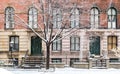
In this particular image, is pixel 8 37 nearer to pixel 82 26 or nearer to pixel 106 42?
pixel 82 26

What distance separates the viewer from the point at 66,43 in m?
39.7

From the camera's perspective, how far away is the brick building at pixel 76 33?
3934 cm

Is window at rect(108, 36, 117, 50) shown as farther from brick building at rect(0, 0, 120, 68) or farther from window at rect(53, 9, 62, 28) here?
window at rect(53, 9, 62, 28)

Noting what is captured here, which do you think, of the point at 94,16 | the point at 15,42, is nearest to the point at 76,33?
the point at 94,16

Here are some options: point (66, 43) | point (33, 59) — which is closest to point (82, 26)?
point (66, 43)

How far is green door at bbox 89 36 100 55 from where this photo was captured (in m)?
39.7

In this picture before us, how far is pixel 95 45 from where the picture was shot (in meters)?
39.8

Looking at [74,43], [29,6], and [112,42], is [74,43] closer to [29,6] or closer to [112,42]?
[112,42]

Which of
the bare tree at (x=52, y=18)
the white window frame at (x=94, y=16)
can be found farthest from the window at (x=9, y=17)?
the white window frame at (x=94, y=16)

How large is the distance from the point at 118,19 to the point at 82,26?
161 inches

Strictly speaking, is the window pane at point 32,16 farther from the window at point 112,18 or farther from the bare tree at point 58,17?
the window at point 112,18

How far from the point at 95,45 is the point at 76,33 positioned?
2396 millimetres

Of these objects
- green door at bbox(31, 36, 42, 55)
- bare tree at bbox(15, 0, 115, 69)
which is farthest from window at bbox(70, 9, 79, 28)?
green door at bbox(31, 36, 42, 55)

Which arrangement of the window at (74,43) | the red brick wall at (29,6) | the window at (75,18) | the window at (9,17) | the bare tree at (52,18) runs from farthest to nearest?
1. the window at (74,43)
2. the red brick wall at (29,6)
3. the window at (9,17)
4. the window at (75,18)
5. the bare tree at (52,18)
